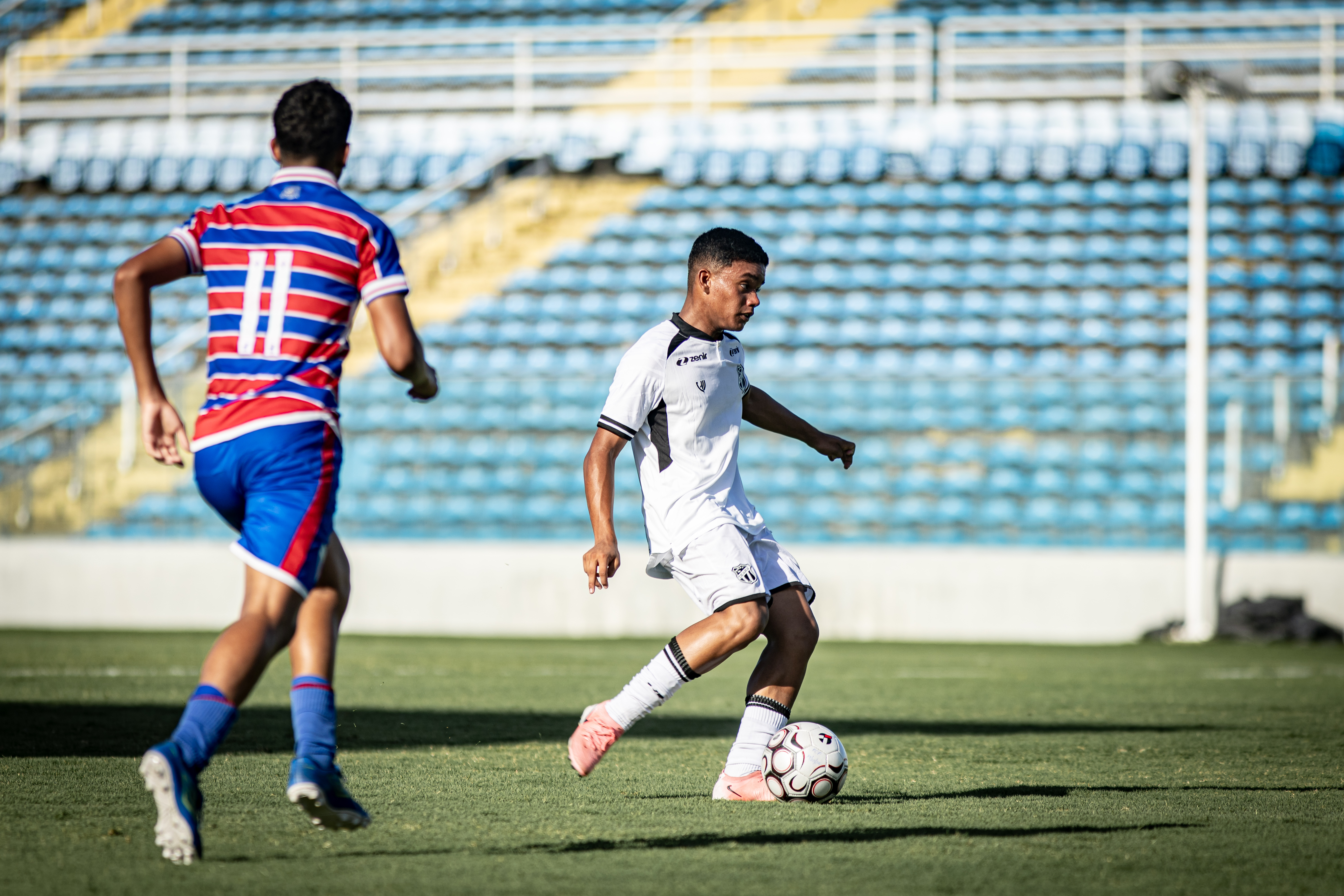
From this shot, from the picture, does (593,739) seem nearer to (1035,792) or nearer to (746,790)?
(746,790)

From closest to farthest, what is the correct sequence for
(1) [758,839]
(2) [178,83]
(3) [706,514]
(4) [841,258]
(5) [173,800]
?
(5) [173,800] < (1) [758,839] < (3) [706,514] < (4) [841,258] < (2) [178,83]

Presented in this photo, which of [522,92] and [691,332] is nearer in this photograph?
[691,332]

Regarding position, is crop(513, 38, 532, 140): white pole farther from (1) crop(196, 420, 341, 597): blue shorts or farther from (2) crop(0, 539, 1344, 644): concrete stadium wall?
(1) crop(196, 420, 341, 597): blue shorts

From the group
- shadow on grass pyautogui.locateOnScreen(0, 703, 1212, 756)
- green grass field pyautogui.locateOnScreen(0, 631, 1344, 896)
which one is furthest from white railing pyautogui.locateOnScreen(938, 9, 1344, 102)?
shadow on grass pyautogui.locateOnScreen(0, 703, 1212, 756)

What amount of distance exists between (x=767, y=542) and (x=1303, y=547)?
Answer: 339 inches

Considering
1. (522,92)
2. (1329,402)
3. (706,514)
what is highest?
(522,92)

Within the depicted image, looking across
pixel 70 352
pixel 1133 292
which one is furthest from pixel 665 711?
pixel 70 352

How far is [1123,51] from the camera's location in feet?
53.4

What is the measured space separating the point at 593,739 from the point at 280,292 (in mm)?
1509

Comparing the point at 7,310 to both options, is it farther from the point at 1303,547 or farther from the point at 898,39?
the point at 1303,547

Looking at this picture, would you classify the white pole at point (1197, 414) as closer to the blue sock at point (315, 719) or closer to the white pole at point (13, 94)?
Result: the blue sock at point (315, 719)

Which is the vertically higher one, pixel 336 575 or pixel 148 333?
pixel 148 333

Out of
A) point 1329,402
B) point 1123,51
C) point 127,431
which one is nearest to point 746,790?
point 1329,402

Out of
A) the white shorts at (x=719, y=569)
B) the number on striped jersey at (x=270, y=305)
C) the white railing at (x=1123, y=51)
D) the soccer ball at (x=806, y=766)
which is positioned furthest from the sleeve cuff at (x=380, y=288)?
the white railing at (x=1123, y=51)
